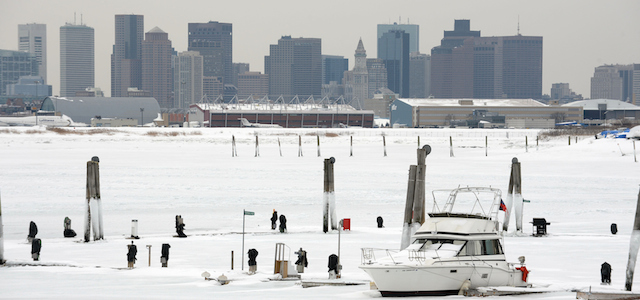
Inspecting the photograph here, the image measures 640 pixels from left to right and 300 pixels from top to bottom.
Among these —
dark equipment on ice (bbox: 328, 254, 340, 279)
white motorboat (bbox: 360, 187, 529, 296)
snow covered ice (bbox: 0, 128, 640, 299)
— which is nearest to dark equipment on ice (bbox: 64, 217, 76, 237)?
snow covered ice (bbox: 0, 128, 640, 299)

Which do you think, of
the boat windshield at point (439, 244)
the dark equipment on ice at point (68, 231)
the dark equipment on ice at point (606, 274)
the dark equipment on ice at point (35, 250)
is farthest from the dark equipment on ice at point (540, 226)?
the dark equipment on ice at point (35, 250)

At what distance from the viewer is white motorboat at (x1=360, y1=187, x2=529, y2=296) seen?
783 inches

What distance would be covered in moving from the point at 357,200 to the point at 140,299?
23.8 m

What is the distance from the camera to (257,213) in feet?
122

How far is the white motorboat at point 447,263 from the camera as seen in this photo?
1989 cm

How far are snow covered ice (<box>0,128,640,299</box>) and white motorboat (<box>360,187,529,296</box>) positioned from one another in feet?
2.94

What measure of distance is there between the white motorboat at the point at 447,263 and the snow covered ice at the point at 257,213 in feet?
2.94

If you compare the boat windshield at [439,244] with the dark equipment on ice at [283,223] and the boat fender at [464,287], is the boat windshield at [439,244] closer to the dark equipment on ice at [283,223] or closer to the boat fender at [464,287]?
the boat fender at [464,287]

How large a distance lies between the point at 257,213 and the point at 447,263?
18.0 m

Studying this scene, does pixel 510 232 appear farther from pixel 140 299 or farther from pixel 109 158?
pixel 109 158

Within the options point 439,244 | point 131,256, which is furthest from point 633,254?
point 131,256

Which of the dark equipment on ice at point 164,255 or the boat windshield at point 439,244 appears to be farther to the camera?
the dark equipment on ice at point 164,255

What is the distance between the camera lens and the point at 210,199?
42562mm

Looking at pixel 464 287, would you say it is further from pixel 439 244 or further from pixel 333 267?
pixel 333 267
